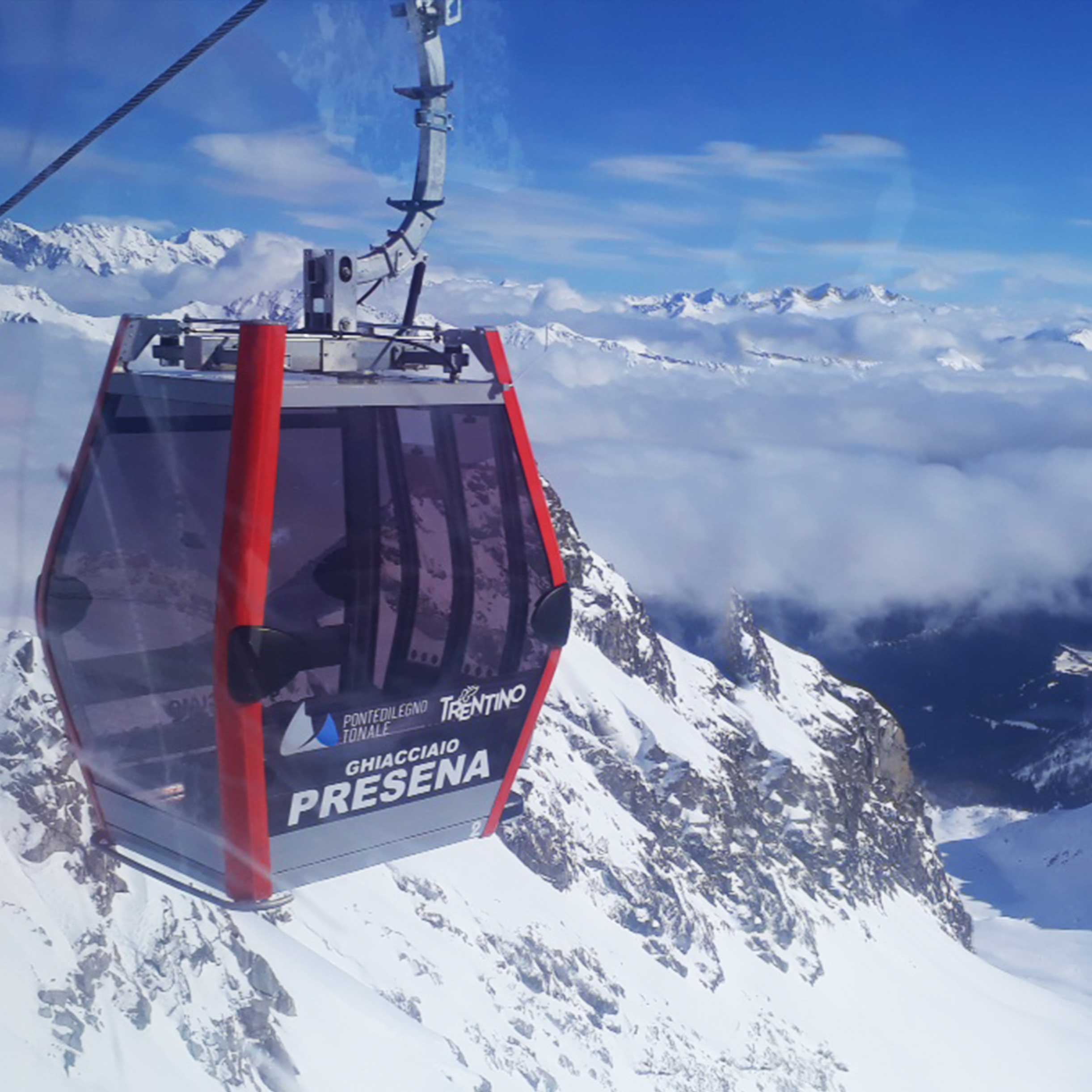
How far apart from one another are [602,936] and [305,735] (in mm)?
62456

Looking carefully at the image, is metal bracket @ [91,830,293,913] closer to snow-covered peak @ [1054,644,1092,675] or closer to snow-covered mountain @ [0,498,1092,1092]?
snow-covered mountain @ [0,498,1092,1092]

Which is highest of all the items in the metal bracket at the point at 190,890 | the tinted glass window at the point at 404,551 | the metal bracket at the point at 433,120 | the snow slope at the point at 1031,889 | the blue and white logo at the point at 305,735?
the metal bracket at the point at 433,120

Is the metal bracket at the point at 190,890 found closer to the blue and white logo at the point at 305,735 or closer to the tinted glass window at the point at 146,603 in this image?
the tinted glass window at the point at 146,603

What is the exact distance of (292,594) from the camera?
11.2 feet

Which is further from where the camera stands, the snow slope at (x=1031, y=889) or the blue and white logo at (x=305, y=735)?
the snow slope at (x=1031, y=889)

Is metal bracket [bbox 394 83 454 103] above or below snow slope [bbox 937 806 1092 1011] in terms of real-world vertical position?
above

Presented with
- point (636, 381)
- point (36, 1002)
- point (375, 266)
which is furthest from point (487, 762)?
point (36, 1002)

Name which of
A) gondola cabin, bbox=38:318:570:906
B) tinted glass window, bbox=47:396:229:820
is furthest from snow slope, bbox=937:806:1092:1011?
tinted glass window, bbox=47:396:229:820

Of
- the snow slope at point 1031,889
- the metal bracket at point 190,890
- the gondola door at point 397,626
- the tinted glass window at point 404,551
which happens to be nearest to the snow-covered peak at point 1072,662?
the snow slope at point 1031,889

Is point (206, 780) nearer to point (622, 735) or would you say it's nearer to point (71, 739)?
point (71, 739)

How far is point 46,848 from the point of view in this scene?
3030 cm

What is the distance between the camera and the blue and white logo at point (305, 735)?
11.5 feet

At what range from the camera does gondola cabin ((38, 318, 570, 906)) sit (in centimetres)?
333

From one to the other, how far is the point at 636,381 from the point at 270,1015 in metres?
28.4
